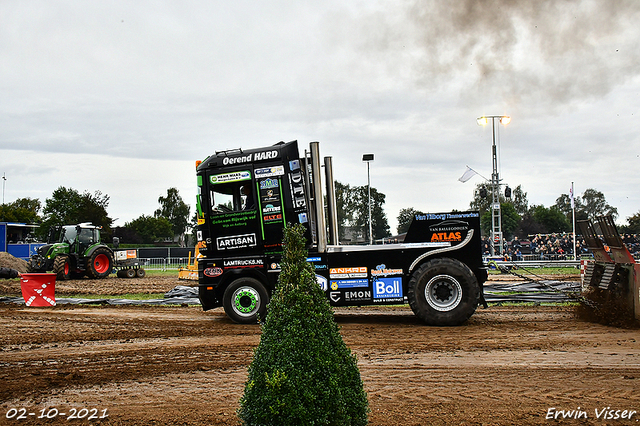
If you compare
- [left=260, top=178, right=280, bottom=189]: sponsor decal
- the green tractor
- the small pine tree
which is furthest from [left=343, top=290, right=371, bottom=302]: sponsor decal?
the green tractor

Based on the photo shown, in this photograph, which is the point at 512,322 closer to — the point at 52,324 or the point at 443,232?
the point at 443,232

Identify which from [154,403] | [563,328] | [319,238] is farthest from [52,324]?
[563,328]

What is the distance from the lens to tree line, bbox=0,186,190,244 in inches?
2517

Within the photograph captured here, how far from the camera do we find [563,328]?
9.12m

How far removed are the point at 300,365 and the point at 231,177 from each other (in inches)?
296

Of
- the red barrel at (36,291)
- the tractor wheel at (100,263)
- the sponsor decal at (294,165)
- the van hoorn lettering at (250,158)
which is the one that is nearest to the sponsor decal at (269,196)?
the sponsor decal at (294,165)

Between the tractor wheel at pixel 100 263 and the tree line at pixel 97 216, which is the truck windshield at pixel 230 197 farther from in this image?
the tree line at pixel 97 216

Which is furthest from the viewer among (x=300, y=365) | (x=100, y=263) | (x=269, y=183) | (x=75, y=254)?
(x=100, y=263)

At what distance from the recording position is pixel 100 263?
2620 cm

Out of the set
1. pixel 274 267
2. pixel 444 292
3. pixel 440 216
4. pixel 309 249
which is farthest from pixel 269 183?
pixel 444 292

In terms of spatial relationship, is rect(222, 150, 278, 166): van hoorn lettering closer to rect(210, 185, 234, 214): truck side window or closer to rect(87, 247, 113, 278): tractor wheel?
rect(210, 185, 234, 214): truck side window

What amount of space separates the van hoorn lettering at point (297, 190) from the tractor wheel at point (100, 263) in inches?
763

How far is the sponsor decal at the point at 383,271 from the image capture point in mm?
9875

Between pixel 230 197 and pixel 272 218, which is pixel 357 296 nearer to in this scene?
pixel 272 218
